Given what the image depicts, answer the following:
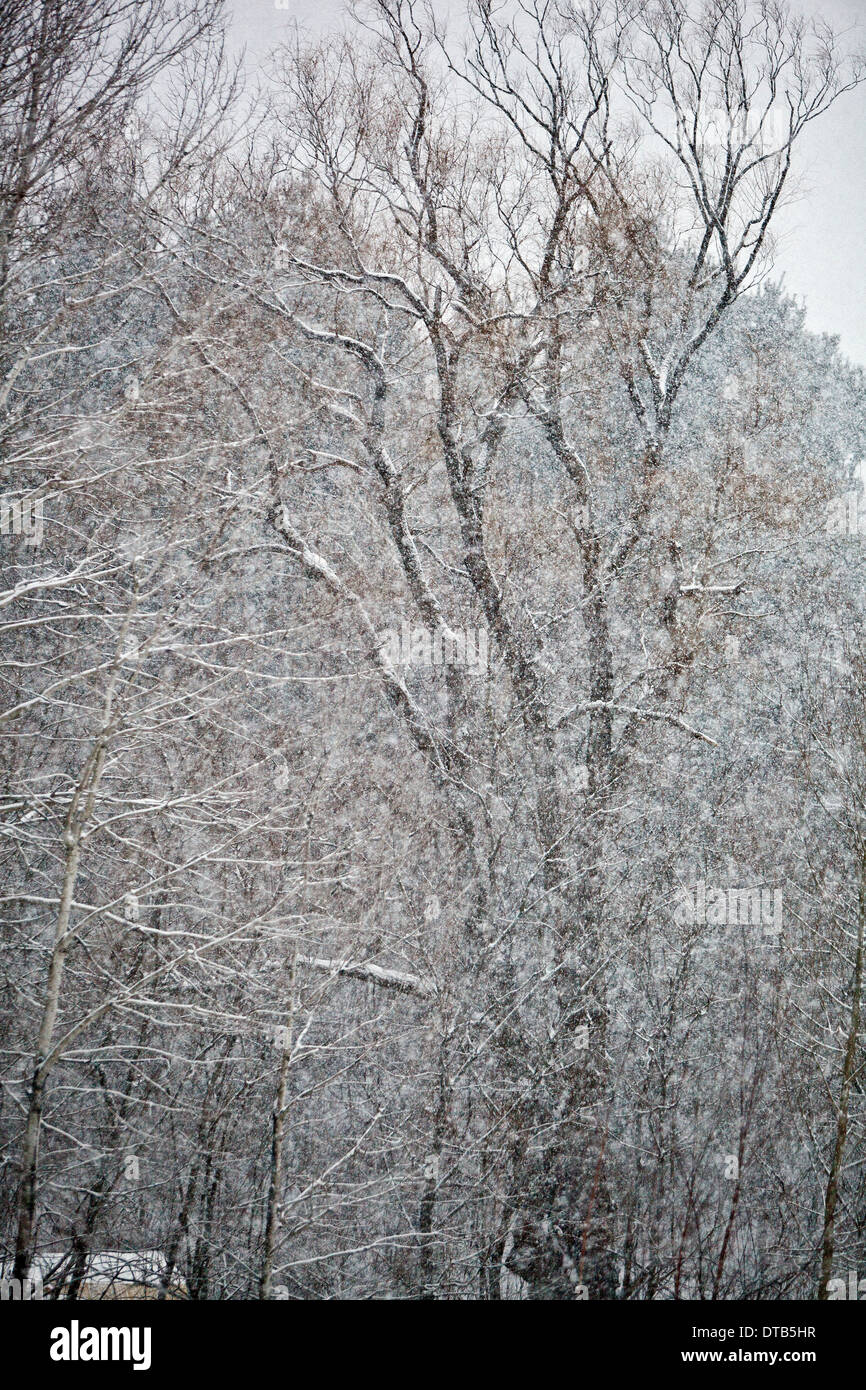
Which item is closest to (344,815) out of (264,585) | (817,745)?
(264,585)

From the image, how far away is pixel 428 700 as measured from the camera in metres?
6.33

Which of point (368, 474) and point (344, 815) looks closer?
point (344, 815)

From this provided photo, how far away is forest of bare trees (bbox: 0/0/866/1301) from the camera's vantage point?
4883 mm

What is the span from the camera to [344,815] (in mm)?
5430

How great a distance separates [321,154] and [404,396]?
5.67 ft

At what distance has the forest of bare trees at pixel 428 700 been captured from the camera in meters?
4.88

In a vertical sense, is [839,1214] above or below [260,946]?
below

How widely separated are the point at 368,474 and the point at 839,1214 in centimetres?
592
